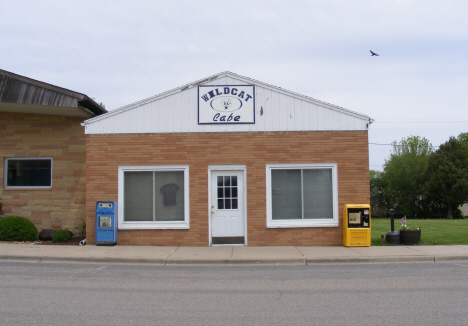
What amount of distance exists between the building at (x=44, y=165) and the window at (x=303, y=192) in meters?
6.30

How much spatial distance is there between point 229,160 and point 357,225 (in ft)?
13.2

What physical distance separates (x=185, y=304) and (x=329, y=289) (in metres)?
2.64

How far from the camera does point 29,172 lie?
15.1 m

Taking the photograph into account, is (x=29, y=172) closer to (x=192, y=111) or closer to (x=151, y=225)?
(x=151, y=225)

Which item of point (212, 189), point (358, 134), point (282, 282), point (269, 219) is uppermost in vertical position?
point (358, 134)

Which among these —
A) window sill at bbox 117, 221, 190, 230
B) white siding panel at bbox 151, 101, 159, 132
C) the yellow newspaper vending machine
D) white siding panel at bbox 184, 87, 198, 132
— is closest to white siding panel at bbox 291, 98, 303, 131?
the yellow newspaper vending machine

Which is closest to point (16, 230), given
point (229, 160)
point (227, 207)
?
point (227, 207)

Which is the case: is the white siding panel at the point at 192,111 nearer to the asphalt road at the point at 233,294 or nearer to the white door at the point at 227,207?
the white door at the point at 227,207

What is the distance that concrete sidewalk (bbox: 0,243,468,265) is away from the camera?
36.1 feet

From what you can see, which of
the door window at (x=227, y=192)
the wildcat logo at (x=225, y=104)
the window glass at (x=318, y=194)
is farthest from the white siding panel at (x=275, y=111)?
the door window at (x=227, y=192)

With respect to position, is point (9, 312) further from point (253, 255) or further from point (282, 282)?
point (253, 255)

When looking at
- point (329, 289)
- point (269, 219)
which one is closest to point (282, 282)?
point (329, 289)

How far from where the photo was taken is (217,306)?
22.2 feet

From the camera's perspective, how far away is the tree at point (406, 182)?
188 feet
